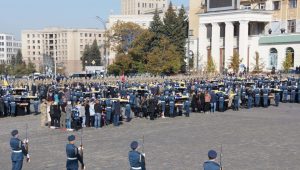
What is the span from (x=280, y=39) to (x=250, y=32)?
7064 mm

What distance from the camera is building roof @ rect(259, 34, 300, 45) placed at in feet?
209

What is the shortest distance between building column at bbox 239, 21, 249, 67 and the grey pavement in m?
42.0

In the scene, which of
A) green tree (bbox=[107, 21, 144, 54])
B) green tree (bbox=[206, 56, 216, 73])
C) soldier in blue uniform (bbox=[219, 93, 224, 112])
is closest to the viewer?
soldier in blue uniform (bbox=[219, 93, 224, 112])

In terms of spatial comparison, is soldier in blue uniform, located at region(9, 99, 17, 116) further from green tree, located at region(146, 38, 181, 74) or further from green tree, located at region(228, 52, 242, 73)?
green tree, located at region(228, 52, 242, 73)

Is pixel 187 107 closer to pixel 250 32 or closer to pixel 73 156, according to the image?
pixel 73 156

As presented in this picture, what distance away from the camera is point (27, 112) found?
29.7m

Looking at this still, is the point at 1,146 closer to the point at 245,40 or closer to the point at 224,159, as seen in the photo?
the point at 224,159

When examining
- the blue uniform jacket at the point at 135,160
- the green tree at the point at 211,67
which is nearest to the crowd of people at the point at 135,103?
the blue uniform jacket at the point at 135,160

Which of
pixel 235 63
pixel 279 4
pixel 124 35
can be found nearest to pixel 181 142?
pixel 235 63

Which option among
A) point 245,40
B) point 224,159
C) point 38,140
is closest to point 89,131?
point 38,140

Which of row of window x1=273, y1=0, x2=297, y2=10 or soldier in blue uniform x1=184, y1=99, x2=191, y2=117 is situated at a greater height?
row of window x1=273, y1=0, x2=297, y2=10

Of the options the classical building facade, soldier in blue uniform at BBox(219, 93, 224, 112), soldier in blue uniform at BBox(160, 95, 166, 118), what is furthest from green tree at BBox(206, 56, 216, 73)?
soldier in blue uniform at BBox(160, 95, 166, 118)

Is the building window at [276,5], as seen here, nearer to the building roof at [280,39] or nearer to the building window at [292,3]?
the building window at [292,3]

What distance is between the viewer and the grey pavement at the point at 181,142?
15.5 metres
